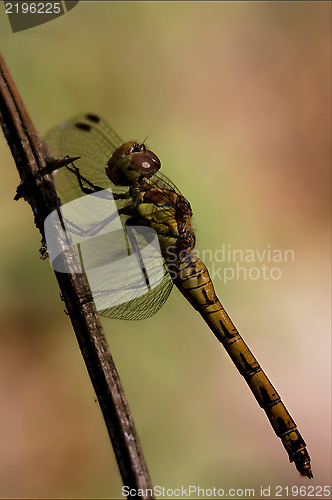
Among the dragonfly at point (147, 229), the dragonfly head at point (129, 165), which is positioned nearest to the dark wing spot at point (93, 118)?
the dragonfly at point (147, 229)

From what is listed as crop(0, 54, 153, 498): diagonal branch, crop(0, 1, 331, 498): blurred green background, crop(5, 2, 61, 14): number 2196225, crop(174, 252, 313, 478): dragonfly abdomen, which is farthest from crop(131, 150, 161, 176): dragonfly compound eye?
crop(5, 2, 61, 14): number 2196225

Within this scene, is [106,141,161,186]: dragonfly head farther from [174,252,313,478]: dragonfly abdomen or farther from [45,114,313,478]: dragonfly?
[174,252,313,478]: dragonfly abdomen

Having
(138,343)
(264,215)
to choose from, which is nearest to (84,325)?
(138,343)

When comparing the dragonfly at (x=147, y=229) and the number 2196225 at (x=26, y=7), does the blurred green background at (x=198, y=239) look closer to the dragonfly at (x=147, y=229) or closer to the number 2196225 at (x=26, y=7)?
the number 2196225 at (x=26, y=7)

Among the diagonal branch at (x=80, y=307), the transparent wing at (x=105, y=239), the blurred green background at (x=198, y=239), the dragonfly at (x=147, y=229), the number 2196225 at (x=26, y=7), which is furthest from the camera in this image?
the blurred green background at (x=198, y=239)

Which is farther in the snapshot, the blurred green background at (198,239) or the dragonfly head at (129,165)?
the blurred green background at (198,239)

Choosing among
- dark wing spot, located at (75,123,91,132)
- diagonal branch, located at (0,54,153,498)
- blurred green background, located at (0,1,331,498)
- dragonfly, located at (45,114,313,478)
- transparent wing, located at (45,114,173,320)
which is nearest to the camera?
diagonal branch, located at (0,54,153,498)

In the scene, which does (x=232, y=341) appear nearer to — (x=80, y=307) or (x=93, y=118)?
(x=80, y=307)
